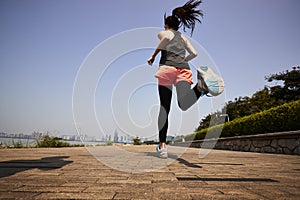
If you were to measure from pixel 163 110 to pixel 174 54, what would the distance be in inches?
33.5

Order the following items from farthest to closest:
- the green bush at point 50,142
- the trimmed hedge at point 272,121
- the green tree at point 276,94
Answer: the green tree at point 276,94
the green bush at point 50,142
the trimmed hedge at point 272,121

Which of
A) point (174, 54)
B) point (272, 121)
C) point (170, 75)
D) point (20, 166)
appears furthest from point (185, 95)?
point (272, 121)

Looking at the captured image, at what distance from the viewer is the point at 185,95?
114 inches

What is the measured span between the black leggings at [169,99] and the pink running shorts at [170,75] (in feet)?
0.20

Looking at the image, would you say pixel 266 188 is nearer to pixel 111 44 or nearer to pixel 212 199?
pixel 212 199

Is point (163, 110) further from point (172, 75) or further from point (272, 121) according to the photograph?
point (272, 121)

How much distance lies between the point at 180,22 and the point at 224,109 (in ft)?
82.8

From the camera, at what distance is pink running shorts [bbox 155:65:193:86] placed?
2.97 metres

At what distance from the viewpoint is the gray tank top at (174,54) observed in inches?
118

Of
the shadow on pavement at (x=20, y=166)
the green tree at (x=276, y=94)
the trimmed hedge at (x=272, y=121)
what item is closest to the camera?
the shadow on pavement at (x=20, y=166)

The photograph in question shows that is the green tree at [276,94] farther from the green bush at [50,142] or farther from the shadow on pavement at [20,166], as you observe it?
the shadow on pavement at [20,166]

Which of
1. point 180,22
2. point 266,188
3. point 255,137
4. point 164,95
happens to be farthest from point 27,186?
point 255,137

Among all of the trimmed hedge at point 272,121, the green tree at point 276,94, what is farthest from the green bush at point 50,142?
the green tree at point 276,94

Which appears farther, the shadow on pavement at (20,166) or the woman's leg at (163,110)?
the woman's leg at (163,110)
